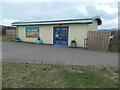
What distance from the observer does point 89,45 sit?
33.6 ft

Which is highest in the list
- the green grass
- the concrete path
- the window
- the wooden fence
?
the window

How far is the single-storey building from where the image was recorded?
37.1 ft

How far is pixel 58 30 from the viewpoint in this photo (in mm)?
13031

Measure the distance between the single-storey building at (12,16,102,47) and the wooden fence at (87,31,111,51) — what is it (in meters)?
1.18

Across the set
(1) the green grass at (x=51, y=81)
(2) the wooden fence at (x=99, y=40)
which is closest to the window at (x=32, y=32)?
(2) the wooden fence at (x=99, y=40)

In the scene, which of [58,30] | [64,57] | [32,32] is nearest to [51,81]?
[64,57]

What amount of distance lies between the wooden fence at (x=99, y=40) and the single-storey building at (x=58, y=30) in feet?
3.86

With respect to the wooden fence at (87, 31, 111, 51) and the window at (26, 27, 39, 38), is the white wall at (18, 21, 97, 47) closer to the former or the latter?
the window at (26, 27, 39, 38)

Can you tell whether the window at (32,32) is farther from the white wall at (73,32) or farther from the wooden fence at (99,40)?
the wooden fence at (99,40)

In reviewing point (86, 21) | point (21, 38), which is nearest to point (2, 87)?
point (86, 21)

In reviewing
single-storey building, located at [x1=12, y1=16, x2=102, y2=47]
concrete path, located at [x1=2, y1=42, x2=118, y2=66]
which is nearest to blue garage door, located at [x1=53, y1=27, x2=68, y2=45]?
single-storey building, located at [x1=12, y1=16, x2=102, y2=47]

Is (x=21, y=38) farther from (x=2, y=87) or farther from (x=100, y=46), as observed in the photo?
(x=2, y=87)

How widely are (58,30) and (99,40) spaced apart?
5425 mm

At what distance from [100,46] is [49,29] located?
703cm
